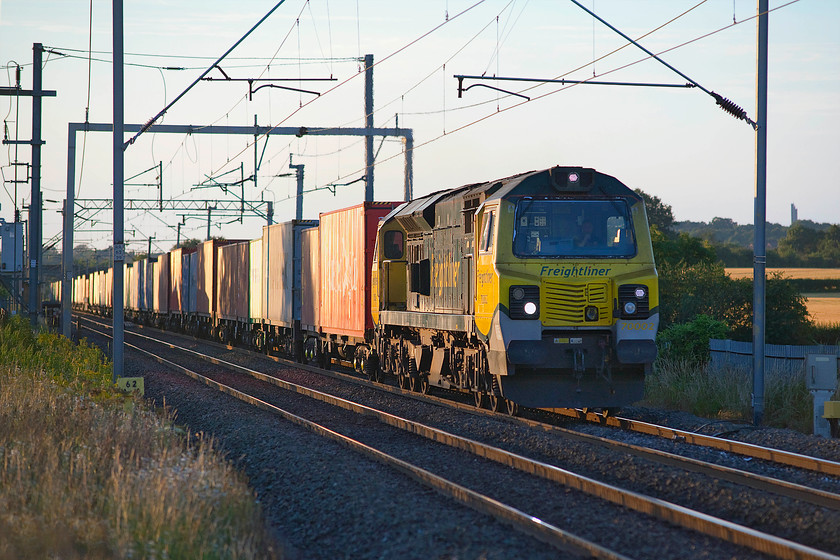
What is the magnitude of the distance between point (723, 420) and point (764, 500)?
6.13 metres

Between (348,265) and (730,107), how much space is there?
9961mm

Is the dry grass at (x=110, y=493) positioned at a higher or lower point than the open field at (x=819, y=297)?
lower

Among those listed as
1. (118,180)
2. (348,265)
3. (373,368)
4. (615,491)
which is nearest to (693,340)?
(373,368)

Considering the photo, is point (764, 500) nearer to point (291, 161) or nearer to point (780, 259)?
point (291, 161)

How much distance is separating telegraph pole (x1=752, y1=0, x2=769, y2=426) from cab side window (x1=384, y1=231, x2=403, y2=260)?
22.3 feet

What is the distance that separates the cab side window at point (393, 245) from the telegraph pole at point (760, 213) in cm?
681

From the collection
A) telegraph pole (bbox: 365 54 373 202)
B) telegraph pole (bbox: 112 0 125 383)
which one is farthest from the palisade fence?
telegraph pole (bbox: 365 54 373 202)

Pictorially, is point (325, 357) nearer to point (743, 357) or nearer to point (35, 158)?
point (743, 357)

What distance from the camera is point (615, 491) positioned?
8.13 meters

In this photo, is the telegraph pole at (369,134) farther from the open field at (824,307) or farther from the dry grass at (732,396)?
the open field at (824,307)

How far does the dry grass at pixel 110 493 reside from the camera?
6.11 metres

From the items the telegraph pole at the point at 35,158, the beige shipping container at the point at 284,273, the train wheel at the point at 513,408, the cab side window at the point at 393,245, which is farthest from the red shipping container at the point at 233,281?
the train wheel at the point at 513,408

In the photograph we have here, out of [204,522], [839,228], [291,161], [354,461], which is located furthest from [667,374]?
[839,228]

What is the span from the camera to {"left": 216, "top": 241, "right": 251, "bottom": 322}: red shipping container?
3200cm
